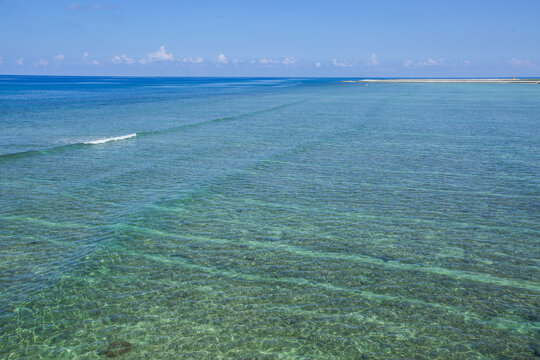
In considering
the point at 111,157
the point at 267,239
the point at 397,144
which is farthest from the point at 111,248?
the point at 397,144

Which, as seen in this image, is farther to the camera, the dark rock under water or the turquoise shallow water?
the turquoise shallow water

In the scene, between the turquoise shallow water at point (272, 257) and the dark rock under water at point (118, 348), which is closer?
the dark rock under water at point (118, 348)

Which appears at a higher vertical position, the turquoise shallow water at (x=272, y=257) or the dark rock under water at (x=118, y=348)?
the turquoise shallow water at (x=272, y=257)

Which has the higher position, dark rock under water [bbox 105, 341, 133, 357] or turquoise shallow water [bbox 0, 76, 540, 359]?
turquoise shallow water [bbox 0, 76, 540, 359]

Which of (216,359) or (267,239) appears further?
(267,239)

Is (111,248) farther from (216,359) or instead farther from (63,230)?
(216,359)

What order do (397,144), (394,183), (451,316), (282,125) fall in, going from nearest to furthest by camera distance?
1. (451,316)
2. (394,183)
3. (397,144)
4. (282,125)

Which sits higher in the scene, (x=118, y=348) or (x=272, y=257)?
(x=272, y=257)

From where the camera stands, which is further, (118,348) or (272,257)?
(272,257)
